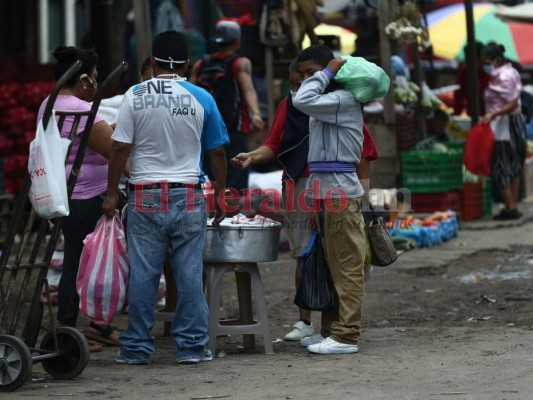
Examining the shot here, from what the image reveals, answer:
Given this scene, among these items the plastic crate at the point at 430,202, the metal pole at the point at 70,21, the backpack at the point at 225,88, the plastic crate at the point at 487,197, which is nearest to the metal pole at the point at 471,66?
the plastic crate at the point at 487,197

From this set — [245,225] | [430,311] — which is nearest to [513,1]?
[430,311]

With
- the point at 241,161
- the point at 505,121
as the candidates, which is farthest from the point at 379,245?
the point at 505,121

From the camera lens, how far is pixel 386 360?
23.6 feet

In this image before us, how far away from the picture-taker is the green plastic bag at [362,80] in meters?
7.32

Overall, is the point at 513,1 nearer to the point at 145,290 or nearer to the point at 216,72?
the point at 216,72

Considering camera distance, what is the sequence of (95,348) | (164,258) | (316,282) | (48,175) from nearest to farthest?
(48,175) < (164,258) < (316,282) < (95,348)

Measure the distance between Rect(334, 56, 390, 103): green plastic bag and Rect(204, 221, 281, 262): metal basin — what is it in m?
0.98

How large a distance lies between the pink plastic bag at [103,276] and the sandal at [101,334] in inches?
37.8

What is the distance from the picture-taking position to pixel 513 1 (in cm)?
3441

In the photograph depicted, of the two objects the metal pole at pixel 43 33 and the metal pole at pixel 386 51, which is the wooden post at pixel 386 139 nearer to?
the metal pole at pixel 386 51

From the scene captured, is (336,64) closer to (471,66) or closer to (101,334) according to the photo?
(101,334)

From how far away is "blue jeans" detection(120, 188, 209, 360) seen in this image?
23.5 feet

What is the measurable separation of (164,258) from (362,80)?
154cm

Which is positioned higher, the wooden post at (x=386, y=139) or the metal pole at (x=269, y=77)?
the metal pole at (x=269, y=77)
